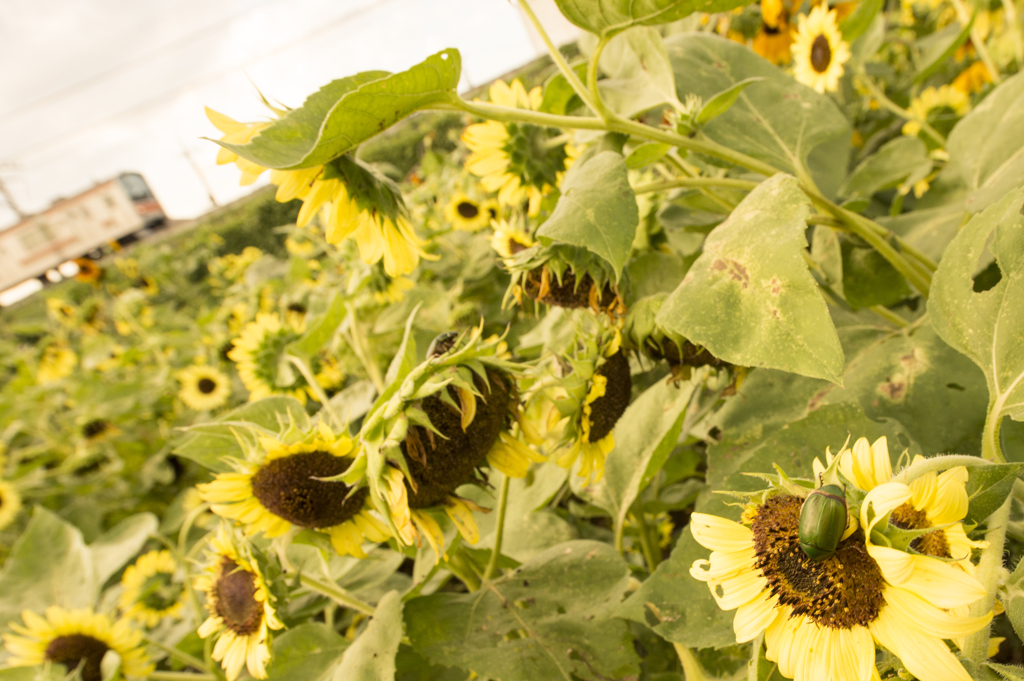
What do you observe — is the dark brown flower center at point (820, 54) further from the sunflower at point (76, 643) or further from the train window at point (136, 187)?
the train window at point (136, 187)

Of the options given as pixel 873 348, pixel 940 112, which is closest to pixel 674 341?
pixel 873 348

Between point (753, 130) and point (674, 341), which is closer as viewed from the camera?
point (674, 341)

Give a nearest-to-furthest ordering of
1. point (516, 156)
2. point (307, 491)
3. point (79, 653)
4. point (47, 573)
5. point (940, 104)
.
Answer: point (307, 491)
point (516, 156)
point (79, 653)
point (47, 573)
point (940, 104)

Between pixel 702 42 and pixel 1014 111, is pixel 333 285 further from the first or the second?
pixel 1014 111

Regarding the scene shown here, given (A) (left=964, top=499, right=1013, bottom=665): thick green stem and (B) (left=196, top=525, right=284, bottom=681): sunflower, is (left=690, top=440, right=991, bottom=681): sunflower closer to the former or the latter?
(A) (left=964, top=499, right=1013, bottom=665): thick green stem

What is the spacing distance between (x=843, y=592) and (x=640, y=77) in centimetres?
51

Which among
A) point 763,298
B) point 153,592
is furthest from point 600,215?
point 153,592

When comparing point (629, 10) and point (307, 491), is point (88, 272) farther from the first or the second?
point (629, 10)

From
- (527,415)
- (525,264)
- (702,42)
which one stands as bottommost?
(527,415)

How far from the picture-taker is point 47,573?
962 mm

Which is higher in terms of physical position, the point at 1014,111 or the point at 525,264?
the point at 525,264

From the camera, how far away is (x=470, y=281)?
3.99ft

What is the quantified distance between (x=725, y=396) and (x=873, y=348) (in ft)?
0.53

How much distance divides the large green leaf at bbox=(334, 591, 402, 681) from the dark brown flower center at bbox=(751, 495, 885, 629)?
1.04ft
